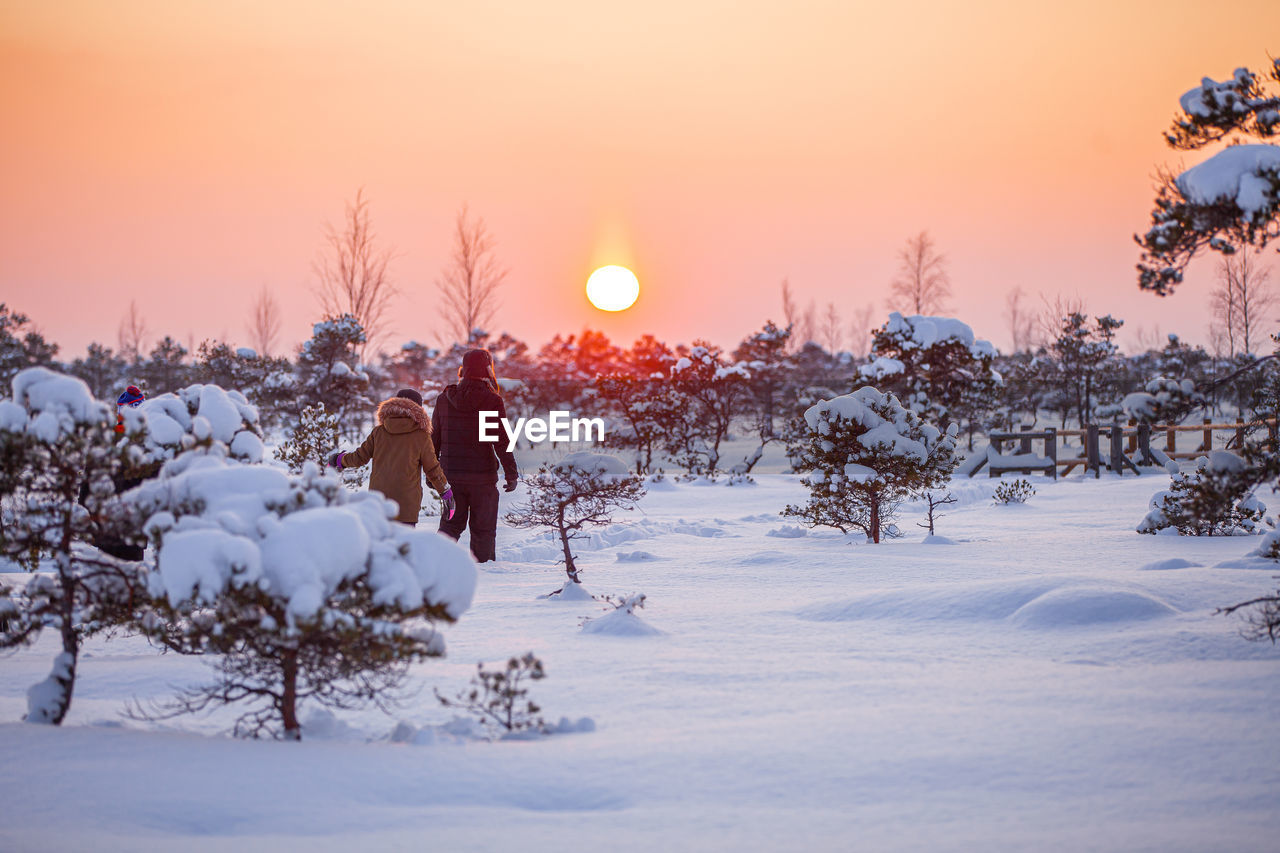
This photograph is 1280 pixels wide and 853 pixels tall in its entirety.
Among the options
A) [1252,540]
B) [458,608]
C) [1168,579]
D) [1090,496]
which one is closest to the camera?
[458,608]

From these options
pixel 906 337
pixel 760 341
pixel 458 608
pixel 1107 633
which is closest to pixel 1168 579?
pixel 1107 633

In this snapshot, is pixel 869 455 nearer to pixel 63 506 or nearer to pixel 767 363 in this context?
pixel 63 506

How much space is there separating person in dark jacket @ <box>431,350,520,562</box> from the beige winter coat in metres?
0.61

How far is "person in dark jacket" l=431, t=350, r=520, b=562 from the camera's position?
9.01 meters

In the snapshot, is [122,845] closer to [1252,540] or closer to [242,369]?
[1252,540]

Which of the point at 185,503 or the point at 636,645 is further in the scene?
the point at 636,645

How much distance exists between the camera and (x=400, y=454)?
825 centimetres

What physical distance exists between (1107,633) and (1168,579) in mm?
1551

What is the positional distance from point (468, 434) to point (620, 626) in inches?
138

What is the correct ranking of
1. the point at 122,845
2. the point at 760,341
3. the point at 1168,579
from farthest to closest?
the point at 760,341, the point at 1168,579, the point at 122,845

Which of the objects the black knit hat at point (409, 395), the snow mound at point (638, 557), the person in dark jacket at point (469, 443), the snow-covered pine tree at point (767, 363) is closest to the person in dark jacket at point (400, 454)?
the black knit hat at point (409, 395)

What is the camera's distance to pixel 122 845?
299cm

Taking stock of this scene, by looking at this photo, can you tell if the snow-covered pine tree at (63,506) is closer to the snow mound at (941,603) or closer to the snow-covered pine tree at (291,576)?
the snow-covered pine tree at (291,576)

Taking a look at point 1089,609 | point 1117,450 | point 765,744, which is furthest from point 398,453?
point 1117,450
